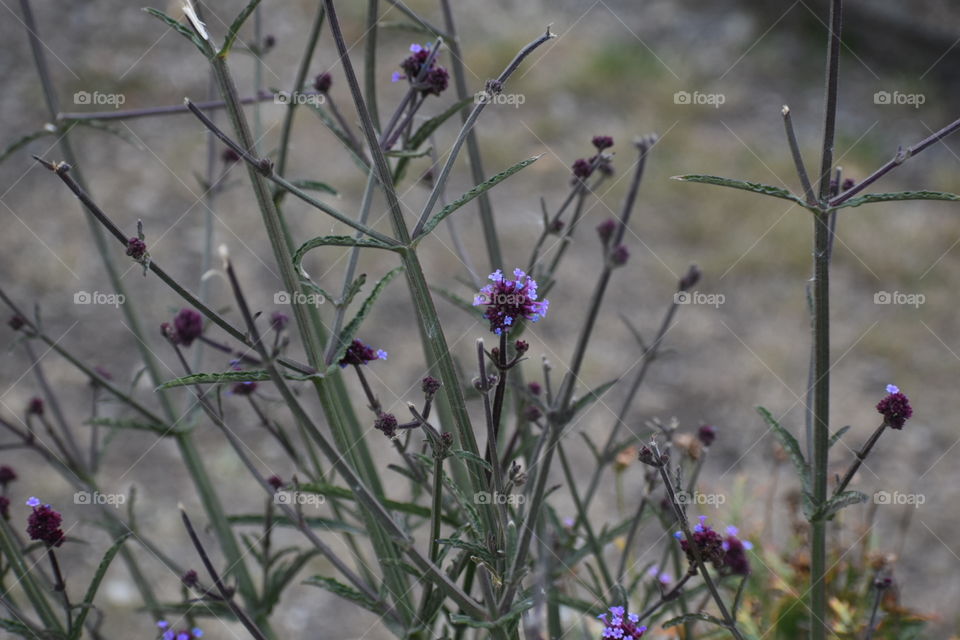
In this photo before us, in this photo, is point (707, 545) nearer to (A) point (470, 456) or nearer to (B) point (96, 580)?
(A) point (470, 456)

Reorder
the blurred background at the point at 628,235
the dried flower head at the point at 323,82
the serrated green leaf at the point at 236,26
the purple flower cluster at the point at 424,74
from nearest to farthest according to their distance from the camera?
1. the serrated green leaf at the point at 236,26
2. the purple flower cluster at the point at 424,74
3. the dried flower head at the point at 323,82
4. the blurred background at the point at 628,235

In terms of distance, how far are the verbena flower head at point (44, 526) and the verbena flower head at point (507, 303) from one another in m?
0.52

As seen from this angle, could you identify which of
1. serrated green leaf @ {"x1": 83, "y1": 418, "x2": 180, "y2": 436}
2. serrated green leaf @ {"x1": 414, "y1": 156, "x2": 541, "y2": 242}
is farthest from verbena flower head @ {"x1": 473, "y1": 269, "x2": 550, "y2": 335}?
serrated green leaf @ {"x1": 83, "y1": 418, "x2": 180, "y2": 436}

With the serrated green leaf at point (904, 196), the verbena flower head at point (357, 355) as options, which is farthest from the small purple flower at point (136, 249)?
the serrated green leaf at point (904, 196)

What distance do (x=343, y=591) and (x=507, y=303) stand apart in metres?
0.38

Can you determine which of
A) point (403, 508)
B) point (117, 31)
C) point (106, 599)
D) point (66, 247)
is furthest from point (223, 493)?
point (117, 31)

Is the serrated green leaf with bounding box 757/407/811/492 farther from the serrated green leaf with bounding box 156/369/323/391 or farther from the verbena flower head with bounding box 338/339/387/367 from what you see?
the serrated green leaf with bounding box 156/369/323/391

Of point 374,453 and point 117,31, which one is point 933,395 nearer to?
point 374,453

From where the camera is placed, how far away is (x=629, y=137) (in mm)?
3691

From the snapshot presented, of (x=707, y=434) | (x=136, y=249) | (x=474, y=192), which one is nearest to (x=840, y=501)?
(x=707, y=434)

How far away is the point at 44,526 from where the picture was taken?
96 cm

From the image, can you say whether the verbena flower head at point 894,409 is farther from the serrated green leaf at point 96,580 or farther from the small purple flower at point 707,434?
the serrated green leaf at point 96,580

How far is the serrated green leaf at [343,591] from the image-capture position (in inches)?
38.9

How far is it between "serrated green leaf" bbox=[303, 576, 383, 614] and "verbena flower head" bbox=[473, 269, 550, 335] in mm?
354
